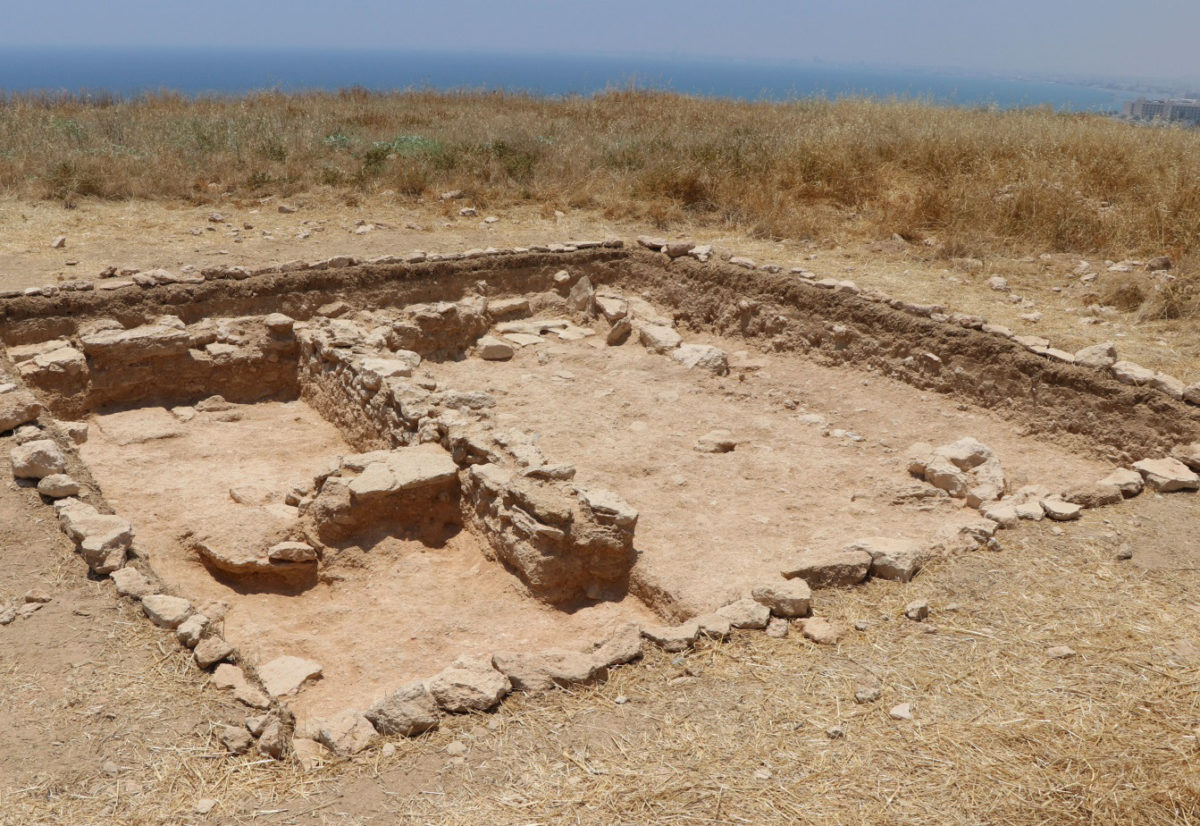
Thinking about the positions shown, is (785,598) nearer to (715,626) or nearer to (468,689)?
(715,626)

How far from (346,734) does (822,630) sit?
7.10 ft

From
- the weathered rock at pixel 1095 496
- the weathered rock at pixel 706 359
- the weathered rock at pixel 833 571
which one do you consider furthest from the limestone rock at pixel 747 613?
the weathered rock at pixel 706 359

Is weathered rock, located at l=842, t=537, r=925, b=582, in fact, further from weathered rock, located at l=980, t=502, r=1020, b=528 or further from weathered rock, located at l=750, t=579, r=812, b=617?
weathered rock, located at l=980, t=502, r=1020, b=528

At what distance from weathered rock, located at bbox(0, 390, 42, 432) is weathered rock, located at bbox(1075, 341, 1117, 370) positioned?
760cm

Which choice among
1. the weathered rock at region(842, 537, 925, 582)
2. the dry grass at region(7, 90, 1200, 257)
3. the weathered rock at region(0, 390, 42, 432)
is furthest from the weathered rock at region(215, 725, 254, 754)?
the dry grass at region(7, 90, 1200, 257)

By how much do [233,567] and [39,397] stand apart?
3178 millimetres

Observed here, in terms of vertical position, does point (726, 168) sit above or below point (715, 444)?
above

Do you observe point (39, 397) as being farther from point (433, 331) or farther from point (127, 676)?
point (127, 676)

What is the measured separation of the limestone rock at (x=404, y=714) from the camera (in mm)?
3555

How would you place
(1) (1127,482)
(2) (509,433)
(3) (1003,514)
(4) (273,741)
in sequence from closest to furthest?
1. (4) (273,741)
2. (3) (1003,514)
3. (1) (1127,482)
4. (2) (509,433)

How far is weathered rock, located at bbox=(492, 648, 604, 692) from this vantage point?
3.82 metres

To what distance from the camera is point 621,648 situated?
407 cm

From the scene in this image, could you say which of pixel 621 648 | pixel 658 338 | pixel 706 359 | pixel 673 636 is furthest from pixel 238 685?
pixel 658 338

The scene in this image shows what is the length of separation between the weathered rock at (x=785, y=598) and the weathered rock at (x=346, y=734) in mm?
1957
